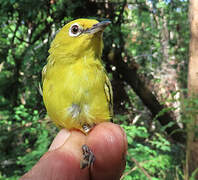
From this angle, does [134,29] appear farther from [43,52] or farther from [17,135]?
[17,135]

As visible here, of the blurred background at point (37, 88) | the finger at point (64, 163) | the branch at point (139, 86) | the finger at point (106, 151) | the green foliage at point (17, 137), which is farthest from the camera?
the branch at point (139, 86)

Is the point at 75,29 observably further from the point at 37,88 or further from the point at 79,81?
the point at 37,88

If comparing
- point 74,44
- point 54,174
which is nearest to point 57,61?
point 74,44

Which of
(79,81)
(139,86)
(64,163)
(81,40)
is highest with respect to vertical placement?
(81,40)

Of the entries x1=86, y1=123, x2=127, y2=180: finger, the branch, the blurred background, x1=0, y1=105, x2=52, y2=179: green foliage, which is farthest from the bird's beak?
the branch

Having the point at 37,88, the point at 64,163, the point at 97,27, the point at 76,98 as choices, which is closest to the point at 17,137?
the point at 37,88

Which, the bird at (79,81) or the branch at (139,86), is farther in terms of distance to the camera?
the branch at (139,86)

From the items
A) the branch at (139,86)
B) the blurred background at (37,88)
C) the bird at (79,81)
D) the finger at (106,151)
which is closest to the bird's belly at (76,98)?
the bird at (79,81)

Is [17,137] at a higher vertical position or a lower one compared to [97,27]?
lower

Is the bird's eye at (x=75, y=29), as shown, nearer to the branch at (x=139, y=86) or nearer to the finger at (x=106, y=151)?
the finger at (x=106, y=151)
